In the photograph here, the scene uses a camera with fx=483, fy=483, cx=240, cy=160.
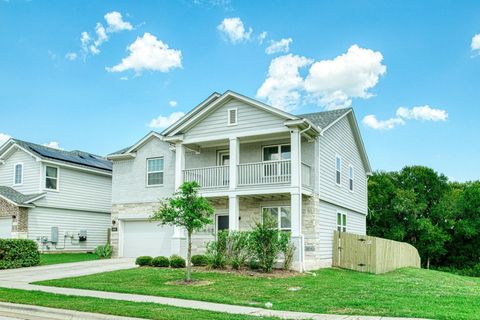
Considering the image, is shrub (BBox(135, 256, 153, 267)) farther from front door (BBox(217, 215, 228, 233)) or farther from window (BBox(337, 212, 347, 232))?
window (BBox(337, 212, 347, 232))

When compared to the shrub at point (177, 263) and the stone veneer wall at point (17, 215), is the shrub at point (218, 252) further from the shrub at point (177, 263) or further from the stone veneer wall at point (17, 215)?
the stone veneer wall at point (17, 215)

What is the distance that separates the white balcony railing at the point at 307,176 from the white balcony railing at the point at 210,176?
344 centimetres

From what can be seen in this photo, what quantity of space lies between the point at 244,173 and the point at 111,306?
430 inches

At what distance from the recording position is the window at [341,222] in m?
24.2

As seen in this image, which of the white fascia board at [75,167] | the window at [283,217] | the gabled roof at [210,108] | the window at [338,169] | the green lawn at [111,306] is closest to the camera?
the green lawn at [111,306]

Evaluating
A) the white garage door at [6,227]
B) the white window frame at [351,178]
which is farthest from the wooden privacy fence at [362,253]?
the white garage door at [6,227]

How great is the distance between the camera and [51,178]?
2791 centimetres

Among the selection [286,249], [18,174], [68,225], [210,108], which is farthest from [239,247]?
[18,174]

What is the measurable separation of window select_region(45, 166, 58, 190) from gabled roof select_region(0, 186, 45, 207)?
3.18 feet

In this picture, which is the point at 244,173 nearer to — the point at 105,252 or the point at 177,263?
the point at 177,263

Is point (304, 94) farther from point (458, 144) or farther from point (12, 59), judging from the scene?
point (12, 59)

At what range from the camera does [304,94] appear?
27.4 metres

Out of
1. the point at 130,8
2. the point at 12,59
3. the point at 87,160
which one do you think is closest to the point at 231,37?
the point at 130,8

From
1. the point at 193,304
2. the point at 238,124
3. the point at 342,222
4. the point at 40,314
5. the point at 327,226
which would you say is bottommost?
the point at 40,314
